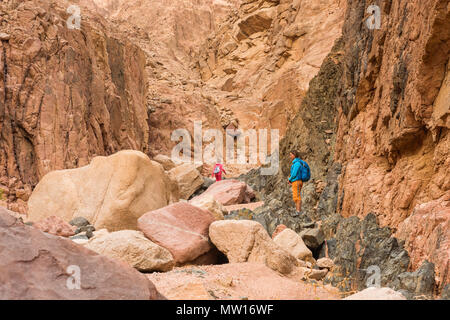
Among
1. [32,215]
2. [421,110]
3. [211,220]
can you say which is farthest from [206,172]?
[421,110]

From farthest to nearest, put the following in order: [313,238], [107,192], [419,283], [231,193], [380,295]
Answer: [231,193] < [107,192] < [313,238] < [419,283] < [380,295]

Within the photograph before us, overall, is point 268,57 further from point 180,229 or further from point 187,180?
point 180,229

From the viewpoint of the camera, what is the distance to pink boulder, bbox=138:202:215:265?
572 cm

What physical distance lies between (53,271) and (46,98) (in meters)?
12.1

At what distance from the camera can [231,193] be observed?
12641mm

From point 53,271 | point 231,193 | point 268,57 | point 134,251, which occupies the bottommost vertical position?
point 231,193

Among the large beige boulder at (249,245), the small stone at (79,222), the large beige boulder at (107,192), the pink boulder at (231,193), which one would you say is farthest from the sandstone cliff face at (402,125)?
the pink boulder at (231,193)

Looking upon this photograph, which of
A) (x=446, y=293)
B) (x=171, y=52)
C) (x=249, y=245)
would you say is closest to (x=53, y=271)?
(x=446, y=293)

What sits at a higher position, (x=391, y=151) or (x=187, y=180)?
(x=391, y=151)

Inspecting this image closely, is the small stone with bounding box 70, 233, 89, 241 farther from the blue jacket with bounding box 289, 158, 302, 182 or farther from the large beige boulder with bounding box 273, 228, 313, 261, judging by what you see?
the blue jacket with bounding box 289, 158, 302, 182

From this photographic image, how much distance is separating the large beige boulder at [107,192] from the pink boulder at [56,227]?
61 cm

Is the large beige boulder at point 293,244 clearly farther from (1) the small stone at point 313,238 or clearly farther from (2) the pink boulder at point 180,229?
(2) the pink boulder at point 180,229

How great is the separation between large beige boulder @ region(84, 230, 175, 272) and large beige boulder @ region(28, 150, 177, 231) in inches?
82.2

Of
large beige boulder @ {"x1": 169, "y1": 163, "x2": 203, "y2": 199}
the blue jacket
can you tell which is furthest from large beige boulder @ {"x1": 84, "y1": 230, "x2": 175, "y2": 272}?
large beige boulder @ {"x1": 169, "y1": 163, "x2": 203, "y2": 199}
